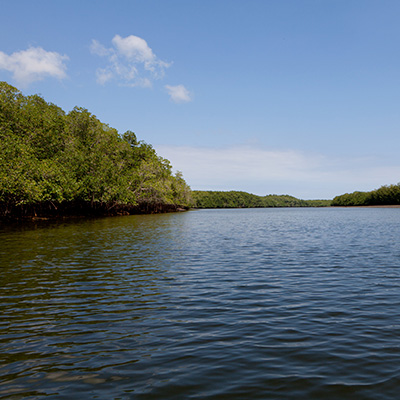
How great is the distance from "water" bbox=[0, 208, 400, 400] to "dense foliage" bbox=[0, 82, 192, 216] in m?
33.6

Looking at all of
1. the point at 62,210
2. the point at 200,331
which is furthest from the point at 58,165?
the point at 200,331

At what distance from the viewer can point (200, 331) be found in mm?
8578

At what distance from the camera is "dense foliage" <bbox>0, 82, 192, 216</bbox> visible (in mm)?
45688

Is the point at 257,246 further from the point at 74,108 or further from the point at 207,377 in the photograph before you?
the point at 74,108

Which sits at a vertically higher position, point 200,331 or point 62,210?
point 62,210

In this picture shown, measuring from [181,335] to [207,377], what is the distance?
7.20 feet

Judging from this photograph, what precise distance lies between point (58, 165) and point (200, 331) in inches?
2189

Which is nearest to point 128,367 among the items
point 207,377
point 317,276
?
point 207,377

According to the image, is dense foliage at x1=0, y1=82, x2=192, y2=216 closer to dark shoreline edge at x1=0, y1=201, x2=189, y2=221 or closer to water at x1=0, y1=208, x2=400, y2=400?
dark shoreline edge at x1=0, y1=201, x2=189, y2=221

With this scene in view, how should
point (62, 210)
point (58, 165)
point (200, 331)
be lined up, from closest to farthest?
point (200, 331) → point (58, 165) → point (62, 210)

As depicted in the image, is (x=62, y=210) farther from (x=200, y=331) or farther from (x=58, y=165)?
(x=200, y=331)

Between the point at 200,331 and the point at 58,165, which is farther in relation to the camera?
the point at 58,165

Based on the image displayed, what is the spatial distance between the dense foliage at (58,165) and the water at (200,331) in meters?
33.6

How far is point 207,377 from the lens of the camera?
6203 millimetres
